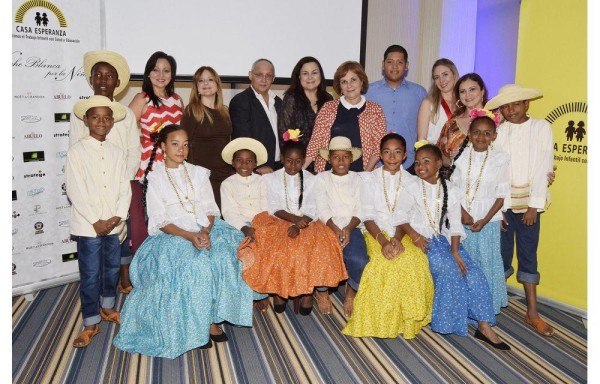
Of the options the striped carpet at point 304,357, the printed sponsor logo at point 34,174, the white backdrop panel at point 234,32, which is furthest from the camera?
the white backdrop panel at point 234,32

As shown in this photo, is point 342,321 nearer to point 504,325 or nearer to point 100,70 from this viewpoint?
point 504,325

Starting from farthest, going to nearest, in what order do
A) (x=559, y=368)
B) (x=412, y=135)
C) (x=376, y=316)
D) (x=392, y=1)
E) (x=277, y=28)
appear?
(x=392, y=1) < (x=277, y=28) < (x=412, y=135) < (x=376, y=316) < (x=559, y=368)

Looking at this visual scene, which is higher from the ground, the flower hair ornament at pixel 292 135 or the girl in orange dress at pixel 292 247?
the flower hair ornament at pixel 292 135

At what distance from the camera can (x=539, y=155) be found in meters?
3.86

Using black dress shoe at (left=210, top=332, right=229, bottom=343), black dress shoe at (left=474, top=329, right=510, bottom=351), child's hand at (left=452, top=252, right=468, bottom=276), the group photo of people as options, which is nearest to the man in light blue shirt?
the group photo of people

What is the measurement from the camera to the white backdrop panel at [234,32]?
4.75 metres

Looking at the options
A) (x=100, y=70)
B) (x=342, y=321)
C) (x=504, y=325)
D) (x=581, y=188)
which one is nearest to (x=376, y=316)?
(x=342, y=321)

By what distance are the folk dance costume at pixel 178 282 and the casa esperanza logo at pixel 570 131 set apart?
2717mm

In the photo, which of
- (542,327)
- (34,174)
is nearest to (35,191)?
(34,174)

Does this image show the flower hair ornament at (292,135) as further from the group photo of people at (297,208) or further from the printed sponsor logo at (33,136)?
the printed sponsor logo at (33,136)

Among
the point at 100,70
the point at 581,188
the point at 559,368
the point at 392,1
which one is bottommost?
the point at 559,368

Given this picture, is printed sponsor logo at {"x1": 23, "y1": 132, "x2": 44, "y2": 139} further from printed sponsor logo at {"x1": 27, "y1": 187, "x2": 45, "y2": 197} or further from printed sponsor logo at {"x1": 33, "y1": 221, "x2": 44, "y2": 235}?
printed sponsor logo at {"x1": 33, "y1": 221, "x2": 44, "y2": 235}

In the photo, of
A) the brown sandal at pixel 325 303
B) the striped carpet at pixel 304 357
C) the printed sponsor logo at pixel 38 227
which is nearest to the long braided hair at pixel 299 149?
the brown sandal at pixel 325 303

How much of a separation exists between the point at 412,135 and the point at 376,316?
199cm
